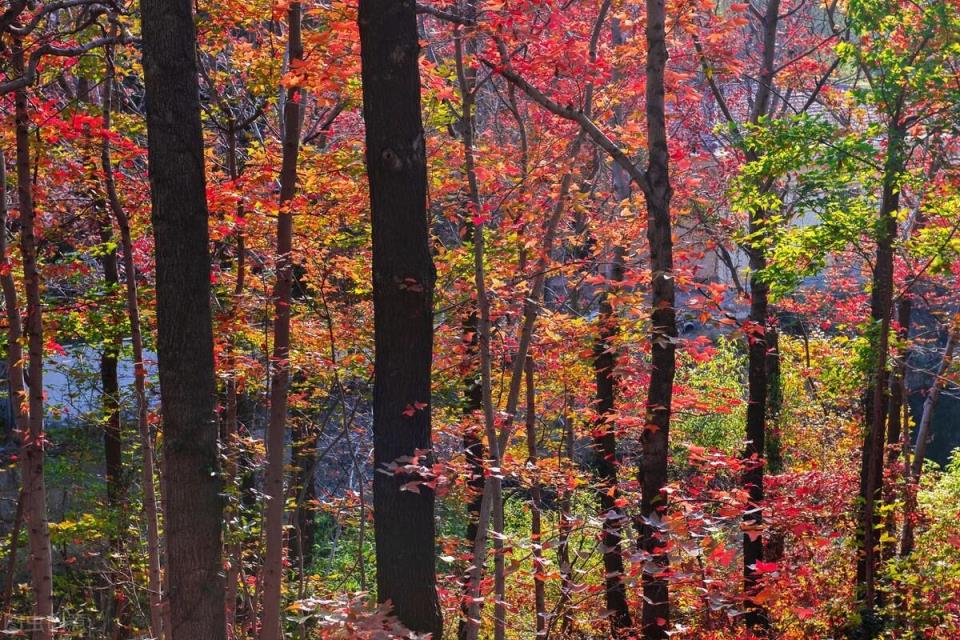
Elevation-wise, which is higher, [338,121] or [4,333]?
[338,121]

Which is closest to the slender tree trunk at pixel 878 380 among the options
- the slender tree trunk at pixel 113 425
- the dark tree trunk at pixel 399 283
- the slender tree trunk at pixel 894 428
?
the slender tree trunk at pixel 894 428

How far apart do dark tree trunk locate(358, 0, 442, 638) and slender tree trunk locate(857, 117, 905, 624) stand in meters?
5.49

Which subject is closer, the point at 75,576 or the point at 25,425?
the point at 25,425

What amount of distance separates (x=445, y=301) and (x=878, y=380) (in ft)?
16.3

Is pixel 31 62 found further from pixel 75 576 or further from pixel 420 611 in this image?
pixel 75 576

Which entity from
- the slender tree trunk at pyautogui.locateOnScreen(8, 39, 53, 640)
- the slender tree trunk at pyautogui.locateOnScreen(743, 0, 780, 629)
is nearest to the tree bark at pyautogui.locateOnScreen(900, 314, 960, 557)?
the slender tree trunk at pyautogui.locateOnScreen(743, 0, 780, 629)

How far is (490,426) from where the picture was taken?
22.9ft

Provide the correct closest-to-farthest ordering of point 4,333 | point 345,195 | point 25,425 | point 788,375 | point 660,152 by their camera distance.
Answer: point 660,152 < point 25,425 < point 345,195 < point 4,333 < point 788,375

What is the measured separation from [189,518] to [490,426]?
299 cm

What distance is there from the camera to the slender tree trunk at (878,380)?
840 cm

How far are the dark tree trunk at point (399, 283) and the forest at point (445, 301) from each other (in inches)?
0.6

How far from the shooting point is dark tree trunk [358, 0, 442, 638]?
4367 millimetres

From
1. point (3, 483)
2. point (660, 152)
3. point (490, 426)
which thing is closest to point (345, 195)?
point (490, 426)

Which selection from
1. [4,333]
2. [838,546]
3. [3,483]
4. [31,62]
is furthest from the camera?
[3,483]
